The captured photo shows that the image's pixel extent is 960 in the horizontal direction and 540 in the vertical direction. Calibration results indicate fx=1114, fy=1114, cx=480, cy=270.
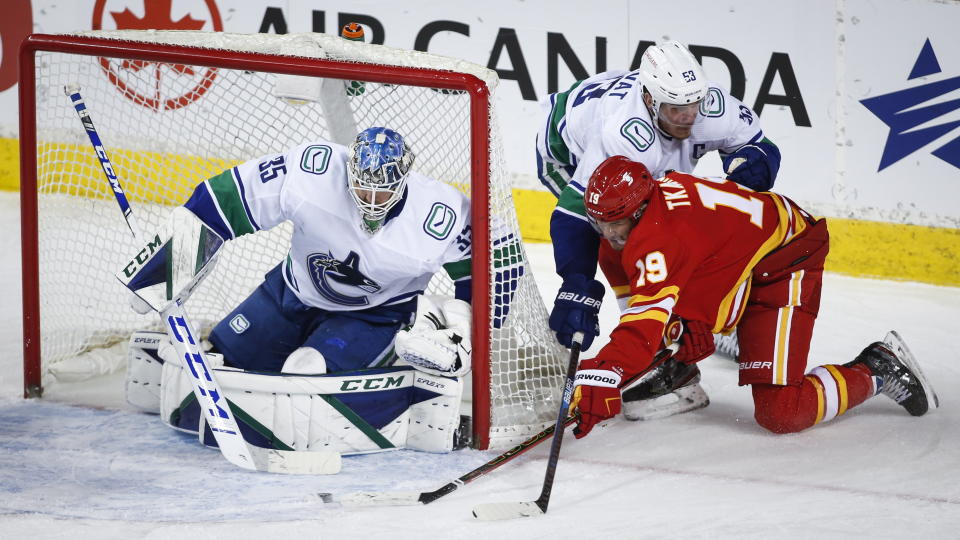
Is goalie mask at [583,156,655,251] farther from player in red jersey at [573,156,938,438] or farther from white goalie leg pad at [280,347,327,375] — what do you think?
white goalie leg pad at [280,347,327,375]

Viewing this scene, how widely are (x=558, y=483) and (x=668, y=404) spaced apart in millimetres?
635

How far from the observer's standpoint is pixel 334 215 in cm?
270

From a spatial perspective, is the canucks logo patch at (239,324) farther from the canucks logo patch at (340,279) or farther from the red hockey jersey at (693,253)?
the red hockey jersey at (693,253)

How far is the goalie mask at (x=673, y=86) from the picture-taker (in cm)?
287

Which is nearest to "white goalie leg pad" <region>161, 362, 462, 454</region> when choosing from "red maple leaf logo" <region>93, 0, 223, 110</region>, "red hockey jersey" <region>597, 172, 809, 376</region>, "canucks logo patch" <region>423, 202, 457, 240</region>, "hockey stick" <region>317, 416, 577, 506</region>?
"hockey stick" <region>317, 416, 577, 506</region>

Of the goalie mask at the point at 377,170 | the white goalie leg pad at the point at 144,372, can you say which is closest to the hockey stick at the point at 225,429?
the white goalie leg pad at the point at 144,372

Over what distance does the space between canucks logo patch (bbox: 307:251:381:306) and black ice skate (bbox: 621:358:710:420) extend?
2.48ft

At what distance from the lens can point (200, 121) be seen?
11.4ft

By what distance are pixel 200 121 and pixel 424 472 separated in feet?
4.96

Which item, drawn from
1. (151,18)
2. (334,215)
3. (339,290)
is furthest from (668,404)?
(151,18)

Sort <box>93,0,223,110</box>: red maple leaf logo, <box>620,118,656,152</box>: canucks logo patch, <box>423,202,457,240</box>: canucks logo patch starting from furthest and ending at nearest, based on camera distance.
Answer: <box>93,0,223,110</box>: red maple leaf logo
<box>620,118,656,152</box>: canucks logo patch
<box>423,202,457,240</box>: canucks logo patch

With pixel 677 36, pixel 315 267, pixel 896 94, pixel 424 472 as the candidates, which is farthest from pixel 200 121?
pixel 896 94

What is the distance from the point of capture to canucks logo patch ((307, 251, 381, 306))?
109 inches

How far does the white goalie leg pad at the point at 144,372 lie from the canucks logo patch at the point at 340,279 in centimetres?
43
